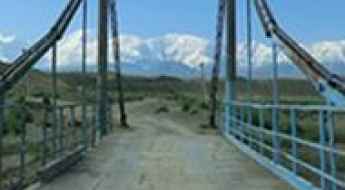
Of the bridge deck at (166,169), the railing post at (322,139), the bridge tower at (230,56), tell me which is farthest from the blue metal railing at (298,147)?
the bridge tower at (230,56)

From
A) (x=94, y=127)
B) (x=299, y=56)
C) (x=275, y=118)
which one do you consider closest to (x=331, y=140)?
(x=299, y=56)

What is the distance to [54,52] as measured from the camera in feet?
48.3

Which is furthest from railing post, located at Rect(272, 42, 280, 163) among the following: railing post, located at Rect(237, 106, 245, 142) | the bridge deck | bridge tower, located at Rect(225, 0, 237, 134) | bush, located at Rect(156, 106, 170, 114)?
bush, located at Rect(156, 106, 170, 114)

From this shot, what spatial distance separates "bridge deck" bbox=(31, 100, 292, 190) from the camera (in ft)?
41.7

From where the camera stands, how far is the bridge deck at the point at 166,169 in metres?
12.7

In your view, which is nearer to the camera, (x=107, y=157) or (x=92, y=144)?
(x=107, y=157)

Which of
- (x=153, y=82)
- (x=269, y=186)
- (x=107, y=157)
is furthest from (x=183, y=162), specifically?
(x=153, y=82)

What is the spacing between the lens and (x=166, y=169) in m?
15.3

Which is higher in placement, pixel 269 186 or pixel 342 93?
pixel 342 93

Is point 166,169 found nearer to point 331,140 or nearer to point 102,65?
point 331,140

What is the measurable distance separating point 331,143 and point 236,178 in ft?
15.0

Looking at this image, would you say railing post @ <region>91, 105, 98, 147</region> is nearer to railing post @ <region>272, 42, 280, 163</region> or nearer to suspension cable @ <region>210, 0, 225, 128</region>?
suspension cable @ <region>210, 0, 225, 128</region>

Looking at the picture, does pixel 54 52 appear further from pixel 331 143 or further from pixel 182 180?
pixel 331 143

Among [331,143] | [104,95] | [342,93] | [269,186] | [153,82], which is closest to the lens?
[342,93]
